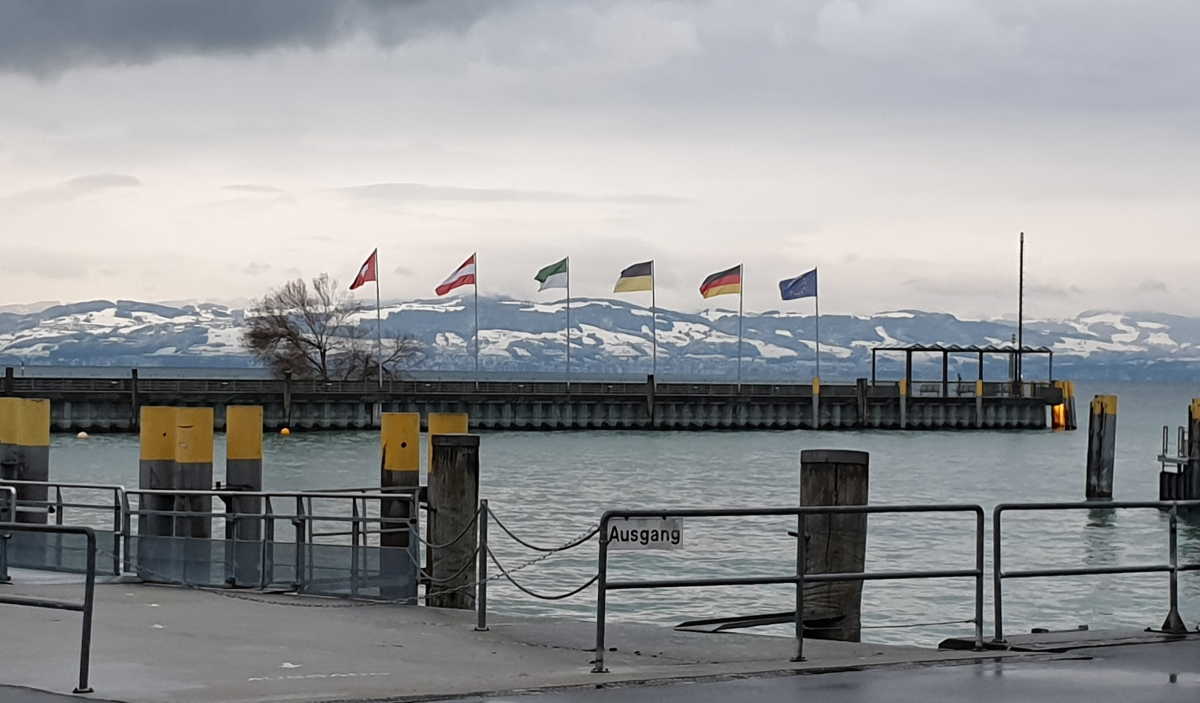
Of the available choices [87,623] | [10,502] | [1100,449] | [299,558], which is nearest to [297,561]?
[299,558]

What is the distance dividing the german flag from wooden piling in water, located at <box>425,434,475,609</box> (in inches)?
2545

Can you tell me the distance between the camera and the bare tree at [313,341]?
100500 mm

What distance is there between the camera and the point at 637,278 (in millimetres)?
83125

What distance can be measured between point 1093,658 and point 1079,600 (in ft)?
56.7

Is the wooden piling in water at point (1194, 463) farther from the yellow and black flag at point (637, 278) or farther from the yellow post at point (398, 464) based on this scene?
the yellow and black flag at point (637, 278)

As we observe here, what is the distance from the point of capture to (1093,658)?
11.3 meters

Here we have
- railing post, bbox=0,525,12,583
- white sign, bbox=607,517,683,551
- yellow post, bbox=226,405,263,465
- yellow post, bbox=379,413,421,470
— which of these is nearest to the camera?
white sign, bbox=607,517,683,551

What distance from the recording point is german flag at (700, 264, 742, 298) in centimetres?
8156

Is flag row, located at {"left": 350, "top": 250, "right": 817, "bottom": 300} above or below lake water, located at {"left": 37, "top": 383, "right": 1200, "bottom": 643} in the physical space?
above

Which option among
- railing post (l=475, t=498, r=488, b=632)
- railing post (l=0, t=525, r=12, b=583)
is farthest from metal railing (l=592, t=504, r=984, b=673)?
railing post (l=0, t=525, r=12, b=583)

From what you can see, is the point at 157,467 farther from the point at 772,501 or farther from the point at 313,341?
the point at 313,341

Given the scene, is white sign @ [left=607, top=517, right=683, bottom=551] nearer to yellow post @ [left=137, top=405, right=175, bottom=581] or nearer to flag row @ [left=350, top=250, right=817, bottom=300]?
yellow post @ [left=137, top=405, right=175, bottom=581]

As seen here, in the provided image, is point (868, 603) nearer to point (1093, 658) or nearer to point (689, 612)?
point (689, 612)

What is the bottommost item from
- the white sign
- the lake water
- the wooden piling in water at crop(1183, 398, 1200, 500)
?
the lake water
